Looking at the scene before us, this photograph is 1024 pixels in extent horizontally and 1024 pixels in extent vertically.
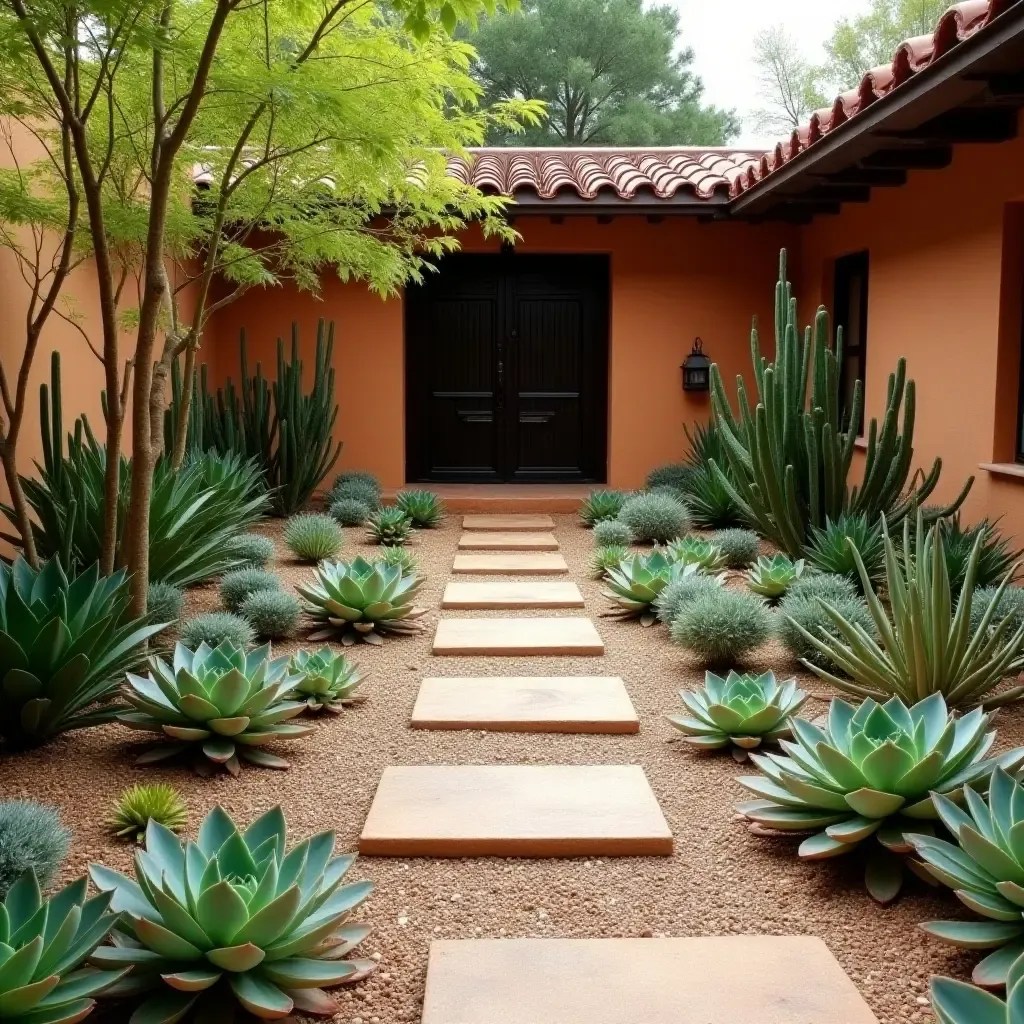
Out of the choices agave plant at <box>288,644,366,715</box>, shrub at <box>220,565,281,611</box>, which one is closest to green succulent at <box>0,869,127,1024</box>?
agave plant at <box>288,644,366,715</box>

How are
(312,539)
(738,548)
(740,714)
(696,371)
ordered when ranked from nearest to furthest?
(740,714) → (738,548) → (312,539) → (696,371)

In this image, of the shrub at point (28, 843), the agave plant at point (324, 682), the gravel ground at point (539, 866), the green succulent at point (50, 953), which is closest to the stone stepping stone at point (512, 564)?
the gravel ground at point (539, 866)

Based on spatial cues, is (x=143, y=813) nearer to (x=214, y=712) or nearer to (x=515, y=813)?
(x=214, y=712)

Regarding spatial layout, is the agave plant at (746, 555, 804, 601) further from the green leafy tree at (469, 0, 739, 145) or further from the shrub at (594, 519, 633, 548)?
the green leafy tree at (469, 0, 739, 145)

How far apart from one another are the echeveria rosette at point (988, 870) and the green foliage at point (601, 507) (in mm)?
6475

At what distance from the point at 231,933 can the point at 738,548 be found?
5462 mm

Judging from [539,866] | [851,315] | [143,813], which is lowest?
[539,866]

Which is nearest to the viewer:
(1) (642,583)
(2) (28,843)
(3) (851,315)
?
(2) (28,843)

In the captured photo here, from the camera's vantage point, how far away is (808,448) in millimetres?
6812

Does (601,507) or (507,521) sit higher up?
(601,507)

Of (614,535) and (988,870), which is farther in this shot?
(614,535)

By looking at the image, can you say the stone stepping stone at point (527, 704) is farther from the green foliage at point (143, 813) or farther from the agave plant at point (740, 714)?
the green foliage at point (143, 813)

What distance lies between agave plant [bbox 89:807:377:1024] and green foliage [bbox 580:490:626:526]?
6.81 m

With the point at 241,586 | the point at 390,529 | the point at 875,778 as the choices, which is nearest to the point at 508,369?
the point at 390,529
